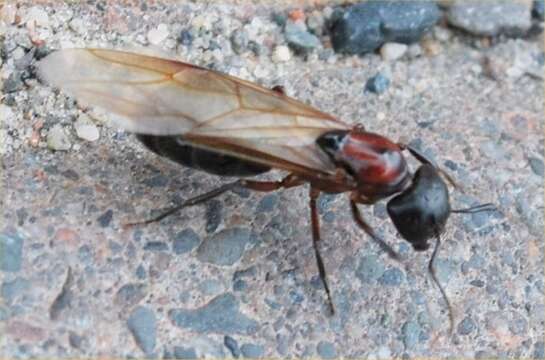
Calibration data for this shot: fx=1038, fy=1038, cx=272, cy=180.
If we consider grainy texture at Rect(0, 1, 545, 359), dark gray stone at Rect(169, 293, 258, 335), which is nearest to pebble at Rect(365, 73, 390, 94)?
grainy texture at Rect(0, 1, 545, 359)

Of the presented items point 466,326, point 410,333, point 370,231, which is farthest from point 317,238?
point 466,326

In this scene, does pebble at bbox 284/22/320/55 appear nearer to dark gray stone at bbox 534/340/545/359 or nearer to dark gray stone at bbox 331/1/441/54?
dark gray stone at bbox 331/1/441/54

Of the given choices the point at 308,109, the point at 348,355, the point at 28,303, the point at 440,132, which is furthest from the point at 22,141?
the point at 440,132

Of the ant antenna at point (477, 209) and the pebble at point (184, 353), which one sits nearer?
the pebble at point (184, 353)

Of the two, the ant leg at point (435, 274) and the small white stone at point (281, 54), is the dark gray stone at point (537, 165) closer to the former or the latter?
the ant leg at point (435, 274)

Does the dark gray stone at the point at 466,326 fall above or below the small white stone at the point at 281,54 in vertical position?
below

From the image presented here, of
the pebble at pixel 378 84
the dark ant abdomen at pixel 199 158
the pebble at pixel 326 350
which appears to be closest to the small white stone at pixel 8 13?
the dark ant abdomen at pixel 199 158

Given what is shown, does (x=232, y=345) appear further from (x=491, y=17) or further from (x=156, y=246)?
(x=491, y=17)
